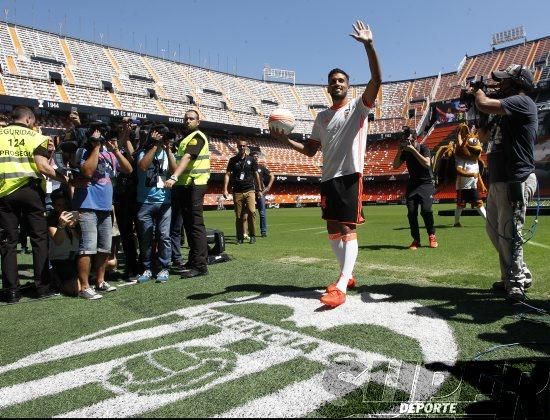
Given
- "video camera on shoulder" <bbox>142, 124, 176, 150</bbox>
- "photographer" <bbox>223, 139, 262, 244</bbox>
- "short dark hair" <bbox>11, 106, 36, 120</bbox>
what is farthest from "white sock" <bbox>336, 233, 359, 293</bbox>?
"photographer" <bbox>223, 139, 262, 244</bbox>

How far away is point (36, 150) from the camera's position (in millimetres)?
4652

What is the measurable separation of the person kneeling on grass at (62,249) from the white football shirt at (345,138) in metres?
2.93

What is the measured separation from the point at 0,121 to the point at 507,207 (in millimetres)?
6729

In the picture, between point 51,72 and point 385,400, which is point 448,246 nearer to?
point 385,400

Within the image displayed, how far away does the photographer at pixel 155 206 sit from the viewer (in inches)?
207

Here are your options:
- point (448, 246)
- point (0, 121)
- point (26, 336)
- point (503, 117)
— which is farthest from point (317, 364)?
point (0, 121)

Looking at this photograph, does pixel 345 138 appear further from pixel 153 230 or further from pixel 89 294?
Answer: pixel 89 294

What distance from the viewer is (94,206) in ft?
15.2

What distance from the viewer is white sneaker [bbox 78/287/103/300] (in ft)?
14.5

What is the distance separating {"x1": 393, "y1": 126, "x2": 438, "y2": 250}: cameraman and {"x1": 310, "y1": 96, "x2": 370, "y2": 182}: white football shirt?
3309 millimetres

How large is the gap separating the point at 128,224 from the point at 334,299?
3394 mm

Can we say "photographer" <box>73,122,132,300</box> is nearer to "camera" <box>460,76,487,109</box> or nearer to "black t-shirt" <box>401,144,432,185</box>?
"camera" <box>460,76,487,109</box>

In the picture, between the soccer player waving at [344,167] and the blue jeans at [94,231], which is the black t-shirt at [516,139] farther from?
the blue jeans at [94,231]

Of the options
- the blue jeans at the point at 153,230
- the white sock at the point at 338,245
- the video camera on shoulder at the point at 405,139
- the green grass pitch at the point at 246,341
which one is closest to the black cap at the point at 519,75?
the green grass pitch at the point at 246,341
